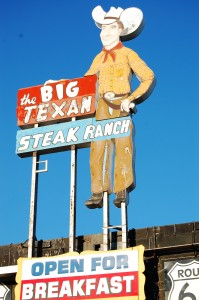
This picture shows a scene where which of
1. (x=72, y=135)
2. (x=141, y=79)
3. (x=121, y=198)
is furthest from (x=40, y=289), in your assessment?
(x=141, y=79)

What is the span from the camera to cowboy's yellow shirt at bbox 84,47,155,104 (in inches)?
1109

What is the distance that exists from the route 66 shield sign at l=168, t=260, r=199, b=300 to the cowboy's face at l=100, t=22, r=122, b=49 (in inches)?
399

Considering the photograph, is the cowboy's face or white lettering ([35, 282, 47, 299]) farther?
the cowboy's face

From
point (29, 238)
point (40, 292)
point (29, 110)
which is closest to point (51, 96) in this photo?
point (29, 110)

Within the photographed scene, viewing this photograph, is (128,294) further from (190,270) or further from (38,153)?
(38,153)

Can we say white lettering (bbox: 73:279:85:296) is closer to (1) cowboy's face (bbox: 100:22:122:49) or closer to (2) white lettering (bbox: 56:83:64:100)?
(2) white lettering (bbox: 56:83:64:100)

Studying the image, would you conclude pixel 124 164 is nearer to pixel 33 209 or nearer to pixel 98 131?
pixel 98 131

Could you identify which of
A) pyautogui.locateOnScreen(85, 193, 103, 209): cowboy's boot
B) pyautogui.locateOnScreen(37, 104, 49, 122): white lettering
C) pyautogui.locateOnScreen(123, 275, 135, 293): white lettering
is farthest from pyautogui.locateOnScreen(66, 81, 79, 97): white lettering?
pyautogui.locateOnScreen(123, 275, 135, 293): white lettering

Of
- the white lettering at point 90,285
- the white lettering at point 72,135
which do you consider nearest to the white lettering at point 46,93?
the white lettering at point 72,135

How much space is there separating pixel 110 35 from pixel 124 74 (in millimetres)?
2367

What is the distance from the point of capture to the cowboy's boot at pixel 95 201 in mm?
26766

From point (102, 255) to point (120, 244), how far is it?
1149 mm

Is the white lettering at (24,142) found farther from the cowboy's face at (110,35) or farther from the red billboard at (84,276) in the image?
the cowboy's face at (110,35)

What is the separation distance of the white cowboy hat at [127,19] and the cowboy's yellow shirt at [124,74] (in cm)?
74
